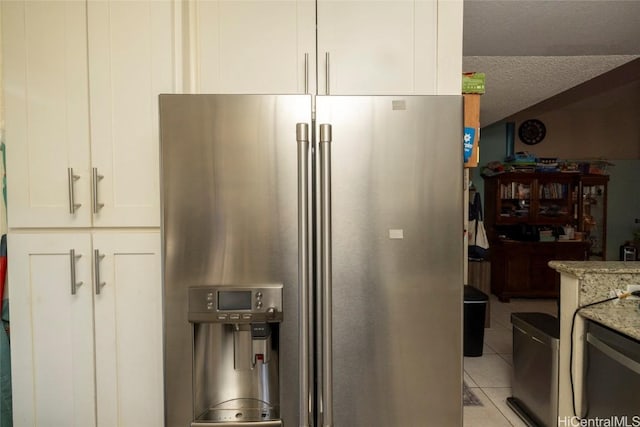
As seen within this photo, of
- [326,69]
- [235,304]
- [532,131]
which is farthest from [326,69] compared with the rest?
[532,131]

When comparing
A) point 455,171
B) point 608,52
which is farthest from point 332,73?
point 608,52

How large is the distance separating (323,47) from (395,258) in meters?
0.88

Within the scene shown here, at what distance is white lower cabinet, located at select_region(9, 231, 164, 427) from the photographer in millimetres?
1271

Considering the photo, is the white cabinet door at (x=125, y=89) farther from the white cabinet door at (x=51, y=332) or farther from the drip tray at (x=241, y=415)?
the drip tray at (x=241, y=415)

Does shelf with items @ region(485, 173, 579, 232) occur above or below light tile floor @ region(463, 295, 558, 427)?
above

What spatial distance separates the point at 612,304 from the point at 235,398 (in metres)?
1.71

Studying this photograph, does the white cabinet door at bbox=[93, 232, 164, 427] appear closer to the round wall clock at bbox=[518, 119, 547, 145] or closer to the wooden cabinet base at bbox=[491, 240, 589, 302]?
the wooden cabinet base at bbox=[491, 240, 589, 302]

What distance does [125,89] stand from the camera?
128cm

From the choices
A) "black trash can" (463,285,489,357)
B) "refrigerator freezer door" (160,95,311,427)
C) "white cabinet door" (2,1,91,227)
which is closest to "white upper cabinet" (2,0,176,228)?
"white cabinet door" (2,1,91,227)

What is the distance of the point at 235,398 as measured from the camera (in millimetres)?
1130

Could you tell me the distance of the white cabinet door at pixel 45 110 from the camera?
1267mm

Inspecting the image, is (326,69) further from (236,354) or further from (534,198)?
(534,198)

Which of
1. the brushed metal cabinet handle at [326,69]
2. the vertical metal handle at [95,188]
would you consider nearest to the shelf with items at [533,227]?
the brushed metal cabinet handle at [326,69]

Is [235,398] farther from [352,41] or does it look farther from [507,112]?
[507,112]
